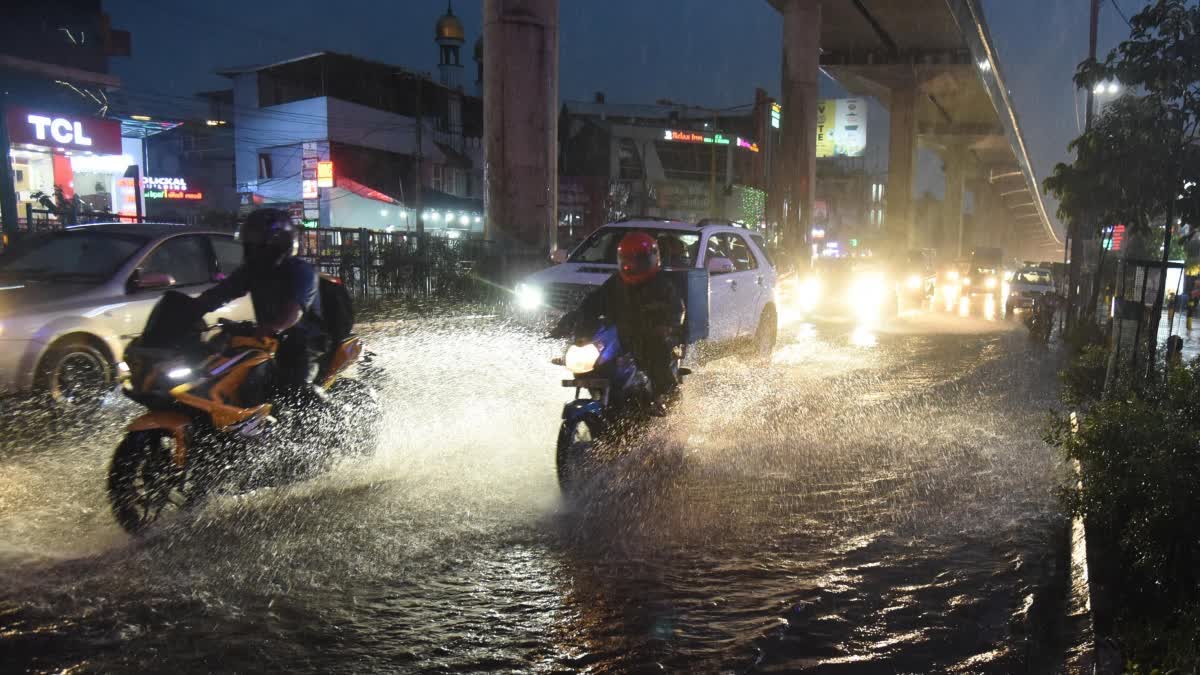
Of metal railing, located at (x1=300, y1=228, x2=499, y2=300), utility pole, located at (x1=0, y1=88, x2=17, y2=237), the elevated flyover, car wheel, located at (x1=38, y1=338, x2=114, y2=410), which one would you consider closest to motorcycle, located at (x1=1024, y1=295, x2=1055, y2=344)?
metal railing, located at (x1=300, y1=228, x2=499, y2=300)

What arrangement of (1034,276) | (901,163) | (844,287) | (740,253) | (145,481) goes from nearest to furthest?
(145,481) < (740,253) < (844,287) < (1034,276) < (901,163)

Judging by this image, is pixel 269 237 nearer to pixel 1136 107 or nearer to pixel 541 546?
pixel 541 546

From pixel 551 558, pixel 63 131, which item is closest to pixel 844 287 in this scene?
pixel 63 131

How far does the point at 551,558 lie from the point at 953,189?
248 ft

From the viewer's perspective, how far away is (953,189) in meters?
72.9

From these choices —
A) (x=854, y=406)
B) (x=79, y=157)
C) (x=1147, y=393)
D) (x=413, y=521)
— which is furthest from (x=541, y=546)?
(x=79, y=157)

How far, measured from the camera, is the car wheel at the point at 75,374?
7.49 meters

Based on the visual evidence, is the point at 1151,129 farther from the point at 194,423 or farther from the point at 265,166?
the point at 265,166

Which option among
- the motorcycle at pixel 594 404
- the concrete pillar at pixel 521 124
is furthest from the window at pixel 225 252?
the concrete pillar at pixel 521 124

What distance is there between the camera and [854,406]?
934 cm

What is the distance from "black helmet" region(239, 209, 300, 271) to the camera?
211 inches

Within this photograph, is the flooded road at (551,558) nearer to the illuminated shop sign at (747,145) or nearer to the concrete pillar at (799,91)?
the concrete pillar at (799,91)

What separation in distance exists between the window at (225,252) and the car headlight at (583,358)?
4446mm

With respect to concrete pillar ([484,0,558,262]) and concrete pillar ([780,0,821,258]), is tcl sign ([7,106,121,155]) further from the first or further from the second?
concrete pillar ([780,0,821,258])
